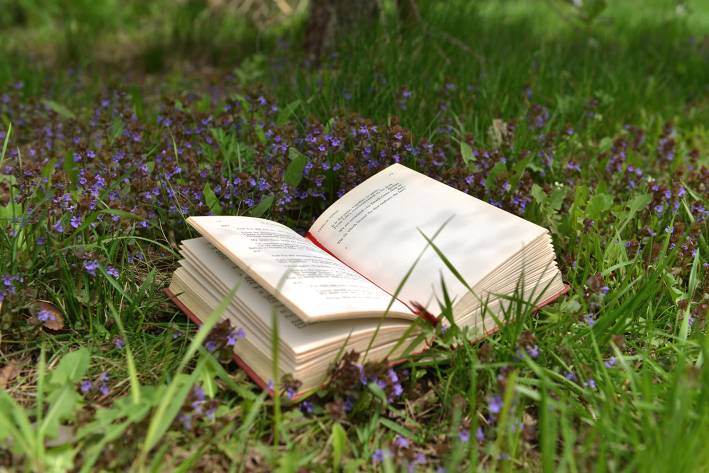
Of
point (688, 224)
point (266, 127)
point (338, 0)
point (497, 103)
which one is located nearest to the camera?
point (688, 224)

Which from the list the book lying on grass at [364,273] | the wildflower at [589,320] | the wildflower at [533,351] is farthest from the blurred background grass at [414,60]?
the wildflower at [533,351]

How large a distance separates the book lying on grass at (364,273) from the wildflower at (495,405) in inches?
8.9

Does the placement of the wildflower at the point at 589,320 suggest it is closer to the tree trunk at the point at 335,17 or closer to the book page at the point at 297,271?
the book page at the point at 297,271

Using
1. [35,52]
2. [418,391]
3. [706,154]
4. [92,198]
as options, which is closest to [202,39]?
[35,52]

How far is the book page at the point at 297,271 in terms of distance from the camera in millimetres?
1599

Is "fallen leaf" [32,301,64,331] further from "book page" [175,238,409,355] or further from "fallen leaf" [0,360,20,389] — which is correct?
"book page" [175,238,409,355]

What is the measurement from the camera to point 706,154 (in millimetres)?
3281

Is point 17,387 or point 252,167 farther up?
point 252,167

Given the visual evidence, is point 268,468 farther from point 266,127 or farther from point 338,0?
point 338,0

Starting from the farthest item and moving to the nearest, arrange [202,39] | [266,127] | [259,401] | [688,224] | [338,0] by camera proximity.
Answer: [202,39]
[338,0]
[266,127]
[688,224]
[259,401]

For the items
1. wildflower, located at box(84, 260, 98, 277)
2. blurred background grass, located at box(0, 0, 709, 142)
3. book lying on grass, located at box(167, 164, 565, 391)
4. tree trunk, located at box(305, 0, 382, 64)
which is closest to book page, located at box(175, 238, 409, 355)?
book lying on grass, located at box(167, 164, 565, 391)

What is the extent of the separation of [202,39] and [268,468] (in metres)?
3.80

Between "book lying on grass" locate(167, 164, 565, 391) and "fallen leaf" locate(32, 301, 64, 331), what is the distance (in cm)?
30

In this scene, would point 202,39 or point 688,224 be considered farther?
point 202,39
